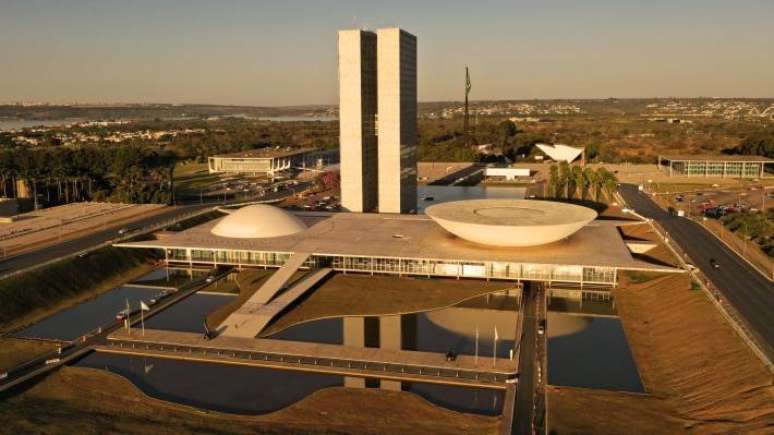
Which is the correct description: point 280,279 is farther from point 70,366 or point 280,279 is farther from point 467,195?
point 467,195

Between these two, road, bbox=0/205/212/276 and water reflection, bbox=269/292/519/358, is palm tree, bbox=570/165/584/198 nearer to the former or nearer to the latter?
water reflection, bbox=269/292/519/358

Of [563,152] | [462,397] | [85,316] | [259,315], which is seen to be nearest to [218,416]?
[462,397]

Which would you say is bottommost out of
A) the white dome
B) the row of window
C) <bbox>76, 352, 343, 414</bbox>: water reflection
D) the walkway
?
<bbox>76, 352, 343, 414</bbox>: water reflection

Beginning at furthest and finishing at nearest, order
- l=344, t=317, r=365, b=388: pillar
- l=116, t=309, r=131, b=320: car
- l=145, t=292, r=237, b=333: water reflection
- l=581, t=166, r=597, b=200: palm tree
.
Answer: l=581, t=166, r=597, b=200: palm tree, l=116, t=309, r=131, b=320: car, l=145, t=292, r=237, b=333: water reflection, l=344, t=317, r=365, b=388: pillar

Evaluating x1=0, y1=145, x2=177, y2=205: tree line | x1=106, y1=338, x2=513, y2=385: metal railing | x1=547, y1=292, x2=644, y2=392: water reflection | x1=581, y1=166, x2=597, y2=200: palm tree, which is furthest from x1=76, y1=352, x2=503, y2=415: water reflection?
x1=581, y1=166, x2=597, y2=200: palm tree

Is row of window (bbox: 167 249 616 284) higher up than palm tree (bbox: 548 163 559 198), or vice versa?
palm tree (bbox: 548 163 559 198)

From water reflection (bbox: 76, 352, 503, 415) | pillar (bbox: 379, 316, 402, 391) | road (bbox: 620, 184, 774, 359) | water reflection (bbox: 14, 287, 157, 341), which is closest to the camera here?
water reflection (bbox: 76, 352, 503, 415)
